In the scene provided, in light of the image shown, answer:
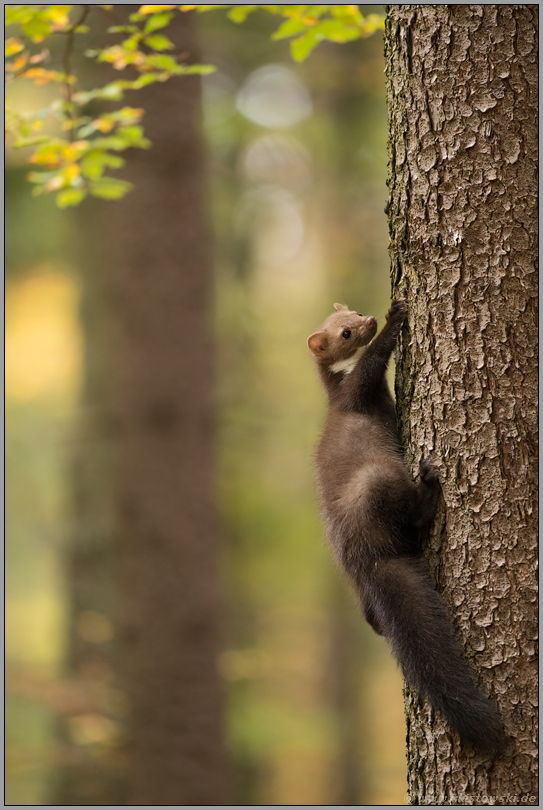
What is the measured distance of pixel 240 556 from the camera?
604 inches

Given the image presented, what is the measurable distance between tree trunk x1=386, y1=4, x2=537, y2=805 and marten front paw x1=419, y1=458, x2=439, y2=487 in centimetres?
4

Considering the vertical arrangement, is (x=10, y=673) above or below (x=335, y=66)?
below

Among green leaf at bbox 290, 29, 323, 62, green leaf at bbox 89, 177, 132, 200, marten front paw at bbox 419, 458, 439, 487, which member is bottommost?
marten front paw at bbox 419, 458, 439, 487

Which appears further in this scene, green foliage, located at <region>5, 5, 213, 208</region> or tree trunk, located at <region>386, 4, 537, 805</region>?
green foliage, located at <region>5, 5, 213, 208</region>

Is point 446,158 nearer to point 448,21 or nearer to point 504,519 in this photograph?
point 448,21

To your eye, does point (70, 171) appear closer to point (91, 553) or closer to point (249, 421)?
point (91, 553)

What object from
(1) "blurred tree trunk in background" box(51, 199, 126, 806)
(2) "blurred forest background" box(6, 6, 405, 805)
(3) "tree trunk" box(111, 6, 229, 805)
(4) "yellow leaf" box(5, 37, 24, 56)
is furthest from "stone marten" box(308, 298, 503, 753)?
(1) "blurred tree trunk in background" box(51, 199, 126, 806)

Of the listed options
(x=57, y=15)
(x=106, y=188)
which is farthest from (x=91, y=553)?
(x=57, y=15)

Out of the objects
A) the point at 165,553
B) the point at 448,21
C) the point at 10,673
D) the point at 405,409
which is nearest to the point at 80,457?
the point at 10,673

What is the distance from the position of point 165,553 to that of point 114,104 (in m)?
4.79

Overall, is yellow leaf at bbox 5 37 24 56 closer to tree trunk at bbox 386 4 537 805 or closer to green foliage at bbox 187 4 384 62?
green foliage at bbox 187 4 384 62

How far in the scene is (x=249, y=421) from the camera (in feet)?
41.1

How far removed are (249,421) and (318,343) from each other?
291 inches

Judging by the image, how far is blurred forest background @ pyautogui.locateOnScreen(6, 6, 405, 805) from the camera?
404 inches
